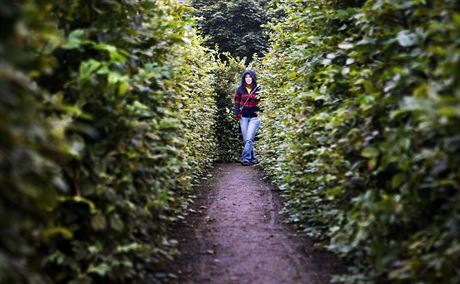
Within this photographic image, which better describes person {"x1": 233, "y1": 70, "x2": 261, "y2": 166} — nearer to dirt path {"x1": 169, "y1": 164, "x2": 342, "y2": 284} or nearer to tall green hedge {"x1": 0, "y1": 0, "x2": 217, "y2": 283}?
dirt path {"x1": 169, "y1": 164, "x2": 342, "y2": 284}

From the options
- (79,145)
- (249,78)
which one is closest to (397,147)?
(79,145)

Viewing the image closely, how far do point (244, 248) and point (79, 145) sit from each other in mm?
2368

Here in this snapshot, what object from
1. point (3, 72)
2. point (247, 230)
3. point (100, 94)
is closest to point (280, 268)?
point (247, 230)

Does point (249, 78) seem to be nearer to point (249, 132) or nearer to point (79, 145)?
point (249, 132)

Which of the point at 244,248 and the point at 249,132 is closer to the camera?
the point at 244,248

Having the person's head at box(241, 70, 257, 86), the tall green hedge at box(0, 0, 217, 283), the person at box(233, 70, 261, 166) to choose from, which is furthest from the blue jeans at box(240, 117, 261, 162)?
the tall green hedge at box(0, 0, 217, 283)

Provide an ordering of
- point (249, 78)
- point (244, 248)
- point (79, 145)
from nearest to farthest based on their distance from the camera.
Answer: point (79, 145)
point (244, 248)
point (249, 78)

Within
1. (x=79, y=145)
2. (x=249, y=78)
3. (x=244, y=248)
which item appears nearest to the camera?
(x=79, y=145)

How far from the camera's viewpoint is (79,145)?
2400 millimetres

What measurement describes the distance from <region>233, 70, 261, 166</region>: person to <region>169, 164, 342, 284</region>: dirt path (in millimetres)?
4342

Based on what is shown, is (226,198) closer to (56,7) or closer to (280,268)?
(280,268)

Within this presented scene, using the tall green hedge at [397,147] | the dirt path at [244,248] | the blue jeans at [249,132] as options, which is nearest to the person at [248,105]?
the blue jeans at [249,132]

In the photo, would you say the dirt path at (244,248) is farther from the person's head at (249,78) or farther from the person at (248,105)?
the person's head at (249,78)

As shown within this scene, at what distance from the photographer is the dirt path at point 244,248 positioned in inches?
143
